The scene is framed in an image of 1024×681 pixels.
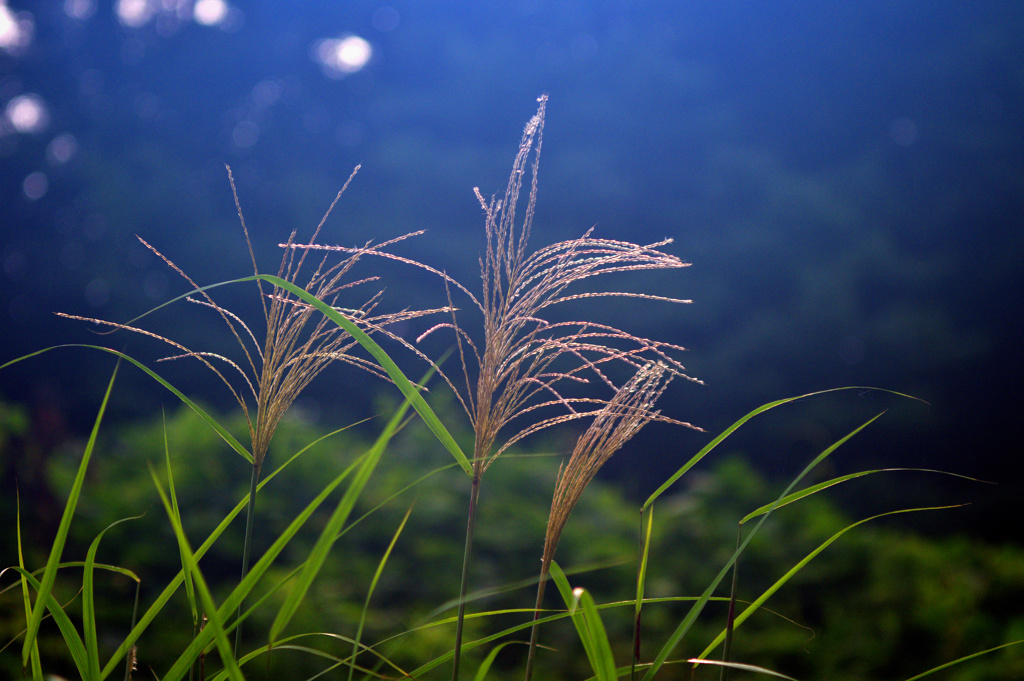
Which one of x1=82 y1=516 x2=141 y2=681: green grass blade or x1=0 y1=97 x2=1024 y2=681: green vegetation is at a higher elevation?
x1=82 y1=516 x2=141 y2=681: green grass blade

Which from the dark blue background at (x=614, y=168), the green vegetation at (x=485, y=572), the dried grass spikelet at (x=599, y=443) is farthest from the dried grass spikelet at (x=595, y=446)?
the dark blue background at (x=614, y=168)

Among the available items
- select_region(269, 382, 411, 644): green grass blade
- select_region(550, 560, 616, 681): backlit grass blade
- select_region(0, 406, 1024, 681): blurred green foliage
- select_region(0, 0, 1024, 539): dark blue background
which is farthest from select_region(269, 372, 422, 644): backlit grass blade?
select_region(0, 0, 1024, 539): dark blue background

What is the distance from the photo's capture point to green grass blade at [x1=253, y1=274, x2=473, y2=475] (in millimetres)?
678

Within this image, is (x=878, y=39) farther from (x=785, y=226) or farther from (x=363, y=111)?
(x=363, y=111)

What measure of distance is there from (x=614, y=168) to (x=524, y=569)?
17.6ft

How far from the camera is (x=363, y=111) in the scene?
7211 mm

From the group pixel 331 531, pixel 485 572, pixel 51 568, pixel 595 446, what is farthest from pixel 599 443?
pixel 485 572

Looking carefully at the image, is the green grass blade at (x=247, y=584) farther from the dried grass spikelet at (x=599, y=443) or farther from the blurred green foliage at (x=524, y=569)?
the blurred green foliage at (x=524, y=569)

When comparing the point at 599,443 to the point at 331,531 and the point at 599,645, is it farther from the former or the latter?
the point at 331,531

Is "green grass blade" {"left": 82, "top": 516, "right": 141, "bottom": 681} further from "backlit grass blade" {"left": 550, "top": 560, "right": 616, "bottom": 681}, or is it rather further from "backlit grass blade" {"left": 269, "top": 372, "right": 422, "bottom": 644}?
"backlit grass blade" {"left": 550, "top": 560, "right": 616, "bottom": 681}

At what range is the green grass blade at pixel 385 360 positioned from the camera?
0.68 metres

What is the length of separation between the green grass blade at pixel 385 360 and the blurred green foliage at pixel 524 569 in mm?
1328

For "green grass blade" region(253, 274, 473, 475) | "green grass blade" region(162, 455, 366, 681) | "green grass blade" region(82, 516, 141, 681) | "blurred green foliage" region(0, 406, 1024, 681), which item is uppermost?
"green grass blade" region(253, 274, 473, 475)

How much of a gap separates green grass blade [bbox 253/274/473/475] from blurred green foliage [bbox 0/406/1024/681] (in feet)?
4.36
